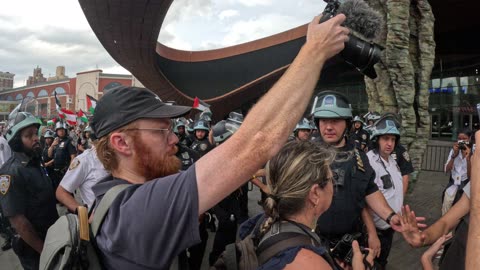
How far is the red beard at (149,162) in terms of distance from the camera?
4.33 ft

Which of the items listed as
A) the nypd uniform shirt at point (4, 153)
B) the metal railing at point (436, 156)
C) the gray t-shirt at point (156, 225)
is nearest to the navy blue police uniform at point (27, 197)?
the gray t-shirt at point (156, 225)

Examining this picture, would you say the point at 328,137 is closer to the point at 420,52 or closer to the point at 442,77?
the point at 420,52

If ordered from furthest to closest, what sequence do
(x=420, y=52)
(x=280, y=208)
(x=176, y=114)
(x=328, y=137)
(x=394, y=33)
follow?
1. (x=420, y=52)
2. (x=394, y=33)
3. (x=328, y=137)
4. (x=280, y=208)
5. (x=176, y=114)

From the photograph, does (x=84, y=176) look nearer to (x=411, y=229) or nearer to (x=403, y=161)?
(x=411, y=229)

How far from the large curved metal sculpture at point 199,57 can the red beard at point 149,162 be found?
528 inches

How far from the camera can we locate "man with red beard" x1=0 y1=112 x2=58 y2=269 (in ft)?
8.50

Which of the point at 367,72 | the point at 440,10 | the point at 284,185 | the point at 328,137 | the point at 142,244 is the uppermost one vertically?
the point at 440,10

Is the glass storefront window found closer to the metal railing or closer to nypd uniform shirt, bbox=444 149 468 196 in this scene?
the metal railing

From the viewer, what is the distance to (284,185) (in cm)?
144

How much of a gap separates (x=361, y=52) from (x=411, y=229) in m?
1.35

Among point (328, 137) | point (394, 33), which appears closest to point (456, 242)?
point (328, 137)

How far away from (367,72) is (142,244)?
119cm

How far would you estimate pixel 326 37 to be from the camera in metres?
1.06

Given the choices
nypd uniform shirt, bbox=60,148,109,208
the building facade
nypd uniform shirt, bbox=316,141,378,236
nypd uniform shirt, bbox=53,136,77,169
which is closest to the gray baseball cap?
nypd uniform shirt, bbox=316,141,378,236
